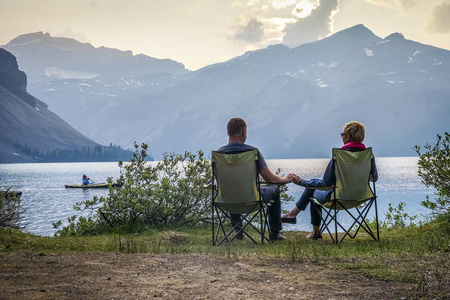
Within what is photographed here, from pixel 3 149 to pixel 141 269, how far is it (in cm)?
20857

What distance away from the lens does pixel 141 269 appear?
3922 millimetres

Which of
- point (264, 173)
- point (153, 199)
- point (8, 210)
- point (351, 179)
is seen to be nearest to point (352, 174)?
point (351, 179)

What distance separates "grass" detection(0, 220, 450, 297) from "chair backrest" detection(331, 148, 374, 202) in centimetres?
71

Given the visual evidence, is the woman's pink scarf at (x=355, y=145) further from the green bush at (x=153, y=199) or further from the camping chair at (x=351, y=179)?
the green bush at (x=153, y=199)

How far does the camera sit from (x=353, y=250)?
5.11 meters

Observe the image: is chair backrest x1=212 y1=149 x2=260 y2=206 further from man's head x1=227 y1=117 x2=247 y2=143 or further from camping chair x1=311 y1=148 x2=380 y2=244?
camping chair x1=311 y1=148 x2=380 y2=244

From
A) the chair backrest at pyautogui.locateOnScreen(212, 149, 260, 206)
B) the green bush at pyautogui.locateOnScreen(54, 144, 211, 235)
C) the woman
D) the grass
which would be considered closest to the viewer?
the grass

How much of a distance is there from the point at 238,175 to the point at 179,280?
2.61m

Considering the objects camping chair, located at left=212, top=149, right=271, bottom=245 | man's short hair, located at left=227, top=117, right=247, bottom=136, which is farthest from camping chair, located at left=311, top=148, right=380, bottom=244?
man's short hair, located at left=227, top=117, right=247, bottom=136

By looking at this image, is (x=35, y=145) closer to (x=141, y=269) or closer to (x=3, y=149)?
(x=3, y=149)

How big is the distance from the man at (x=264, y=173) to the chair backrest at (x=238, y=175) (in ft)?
0.47

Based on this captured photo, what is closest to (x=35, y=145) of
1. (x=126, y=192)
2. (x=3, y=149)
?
(x=3, y=149)

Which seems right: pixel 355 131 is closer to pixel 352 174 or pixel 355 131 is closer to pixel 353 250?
pixel 352 174

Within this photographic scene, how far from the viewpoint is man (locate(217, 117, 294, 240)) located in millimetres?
6008
